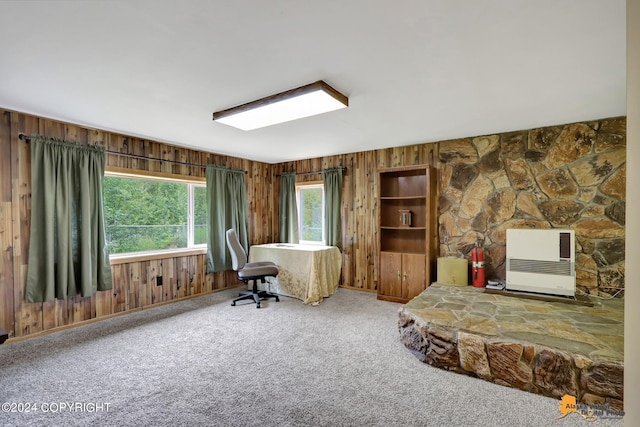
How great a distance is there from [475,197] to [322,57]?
304cm

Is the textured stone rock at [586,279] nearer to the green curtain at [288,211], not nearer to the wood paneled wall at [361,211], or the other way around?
the wood paneled wall at [361,211]

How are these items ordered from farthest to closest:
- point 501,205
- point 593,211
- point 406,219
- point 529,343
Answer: point 406,219
point 501,205
point 593,211
point 529,343

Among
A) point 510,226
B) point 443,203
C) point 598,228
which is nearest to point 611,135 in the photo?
point 598,228

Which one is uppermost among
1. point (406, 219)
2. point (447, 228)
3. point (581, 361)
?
point (406, 219)

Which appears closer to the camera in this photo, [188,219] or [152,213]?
[152,213]

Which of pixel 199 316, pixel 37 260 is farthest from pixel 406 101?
pixel 37 260

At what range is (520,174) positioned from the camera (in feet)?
11.8

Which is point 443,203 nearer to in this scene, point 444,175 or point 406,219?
point 444,175

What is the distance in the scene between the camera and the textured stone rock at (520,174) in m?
A: 3.55

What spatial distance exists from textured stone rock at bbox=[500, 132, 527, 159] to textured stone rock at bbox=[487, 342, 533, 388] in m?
2.51

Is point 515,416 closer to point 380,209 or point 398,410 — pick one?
point 398,410

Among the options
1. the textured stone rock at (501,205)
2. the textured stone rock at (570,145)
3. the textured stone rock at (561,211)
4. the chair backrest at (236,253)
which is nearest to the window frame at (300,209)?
the chair backrest at (236,253)

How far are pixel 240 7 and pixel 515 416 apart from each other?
2.94 metres

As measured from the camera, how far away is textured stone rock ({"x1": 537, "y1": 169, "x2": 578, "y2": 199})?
3.33m
